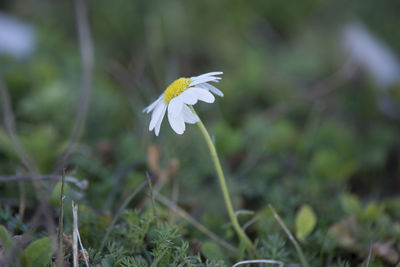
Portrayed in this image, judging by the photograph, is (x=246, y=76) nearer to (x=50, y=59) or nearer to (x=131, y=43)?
(x=131, y=43)

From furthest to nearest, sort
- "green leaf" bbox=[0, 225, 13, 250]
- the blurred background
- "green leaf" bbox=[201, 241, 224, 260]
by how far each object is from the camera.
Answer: the blurred background
"green leaf" bbox=[201, 241, 224, 260]
"green leaf" bbox=[0, 225, 13, 250]

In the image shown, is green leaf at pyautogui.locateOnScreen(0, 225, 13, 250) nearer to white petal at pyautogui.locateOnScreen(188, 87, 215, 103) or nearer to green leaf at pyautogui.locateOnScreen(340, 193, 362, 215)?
white petal at pyautogui.locateOnScreen(188, 87, 215, 103)

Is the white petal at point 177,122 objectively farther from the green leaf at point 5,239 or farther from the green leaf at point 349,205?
the green leaf at point 349,205

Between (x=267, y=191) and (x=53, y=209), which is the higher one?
(x=53, y=209)

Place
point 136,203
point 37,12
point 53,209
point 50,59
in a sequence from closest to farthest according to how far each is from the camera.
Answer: point 53,209 → point 136,203 → point 50,59 → point 37,12

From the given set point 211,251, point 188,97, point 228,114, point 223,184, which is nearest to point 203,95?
point 188,97

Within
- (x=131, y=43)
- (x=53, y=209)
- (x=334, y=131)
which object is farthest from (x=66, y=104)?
(x=334, y=131)

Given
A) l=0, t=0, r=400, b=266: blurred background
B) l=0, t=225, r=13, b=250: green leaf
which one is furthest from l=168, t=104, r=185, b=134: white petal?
l=0, t=225, r=13, b=250: green leaf
